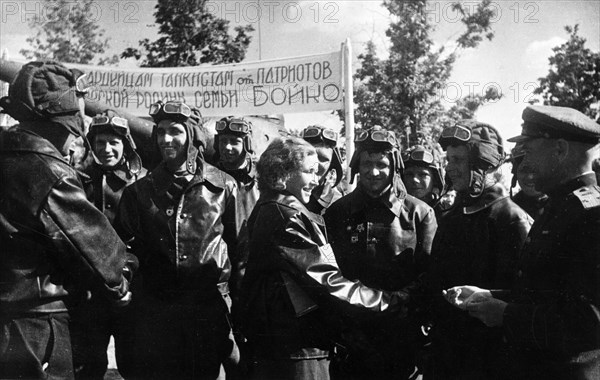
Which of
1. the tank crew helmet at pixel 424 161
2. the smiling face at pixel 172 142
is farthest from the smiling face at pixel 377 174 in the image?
the tank crew helmet at pixel 424 161

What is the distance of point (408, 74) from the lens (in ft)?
56.0

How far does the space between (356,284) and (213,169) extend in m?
1.40

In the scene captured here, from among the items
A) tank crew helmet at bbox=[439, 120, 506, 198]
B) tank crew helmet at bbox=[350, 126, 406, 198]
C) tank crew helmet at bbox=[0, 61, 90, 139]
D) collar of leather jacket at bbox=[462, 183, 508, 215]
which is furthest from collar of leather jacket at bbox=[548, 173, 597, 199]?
tank crew helmet at bbox=[0, 61, 90, 139]

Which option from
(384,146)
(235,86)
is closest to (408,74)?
(235,86)

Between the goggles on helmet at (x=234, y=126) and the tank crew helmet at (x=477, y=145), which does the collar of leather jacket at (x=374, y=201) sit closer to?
the tank crew helmet at (x=477, y=145)

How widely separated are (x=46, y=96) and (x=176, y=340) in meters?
1.67

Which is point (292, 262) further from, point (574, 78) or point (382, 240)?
point (574, 78)

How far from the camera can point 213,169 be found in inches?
171

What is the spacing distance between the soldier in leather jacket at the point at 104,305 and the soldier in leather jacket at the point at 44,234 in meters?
0.28

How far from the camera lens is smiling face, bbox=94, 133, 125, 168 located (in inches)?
198

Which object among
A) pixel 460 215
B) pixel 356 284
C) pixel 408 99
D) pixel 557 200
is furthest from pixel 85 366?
pixel 408 99

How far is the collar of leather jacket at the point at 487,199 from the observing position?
374 cm

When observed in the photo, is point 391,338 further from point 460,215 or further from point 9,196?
point 9,196

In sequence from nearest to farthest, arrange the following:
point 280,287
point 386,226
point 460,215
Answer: point 280,287, point 460,215, point 386,226
